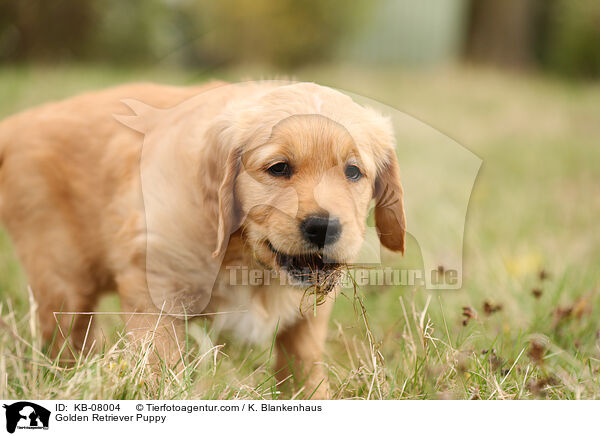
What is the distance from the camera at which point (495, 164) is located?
5.89m

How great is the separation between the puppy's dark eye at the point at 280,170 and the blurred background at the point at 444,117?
1.75 ft

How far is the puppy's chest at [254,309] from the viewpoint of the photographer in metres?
2.26

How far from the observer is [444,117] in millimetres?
7086

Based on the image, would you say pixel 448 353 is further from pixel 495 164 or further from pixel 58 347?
pixel 495 164

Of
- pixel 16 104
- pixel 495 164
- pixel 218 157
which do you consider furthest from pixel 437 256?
pixel 16 104

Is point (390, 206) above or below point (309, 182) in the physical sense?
below

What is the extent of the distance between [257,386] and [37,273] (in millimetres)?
1092

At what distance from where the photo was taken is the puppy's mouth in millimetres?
2043

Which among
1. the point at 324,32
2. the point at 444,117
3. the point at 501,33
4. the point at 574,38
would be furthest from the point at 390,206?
the point at 574,38

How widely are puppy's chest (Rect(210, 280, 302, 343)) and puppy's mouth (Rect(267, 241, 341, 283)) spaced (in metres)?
0.15
